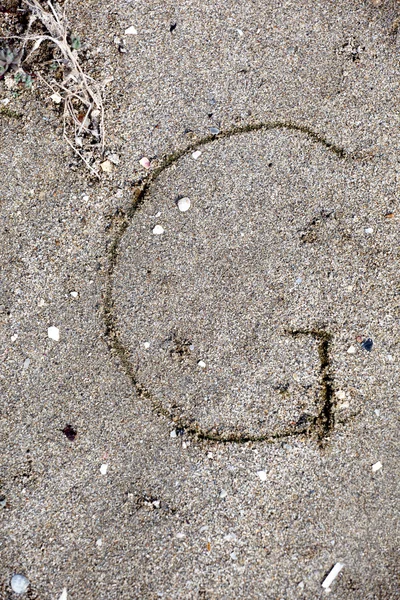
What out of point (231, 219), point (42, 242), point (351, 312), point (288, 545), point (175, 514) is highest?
point (42, 242)

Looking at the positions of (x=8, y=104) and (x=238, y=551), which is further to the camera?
(x=8, y=104)

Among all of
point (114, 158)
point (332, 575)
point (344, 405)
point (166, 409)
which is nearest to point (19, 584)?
point (166, 409)

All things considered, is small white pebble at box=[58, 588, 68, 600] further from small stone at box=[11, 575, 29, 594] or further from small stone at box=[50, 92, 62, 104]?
small stone at box=[50, 92, 62, 104]

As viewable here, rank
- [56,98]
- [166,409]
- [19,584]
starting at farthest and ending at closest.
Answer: [56,98] < [166,409] < [19,584]

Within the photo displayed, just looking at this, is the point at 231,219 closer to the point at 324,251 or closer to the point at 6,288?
the point at 324,251

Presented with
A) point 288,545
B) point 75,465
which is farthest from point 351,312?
point 75,465

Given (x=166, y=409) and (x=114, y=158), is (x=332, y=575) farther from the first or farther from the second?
(x=114, y=158)
